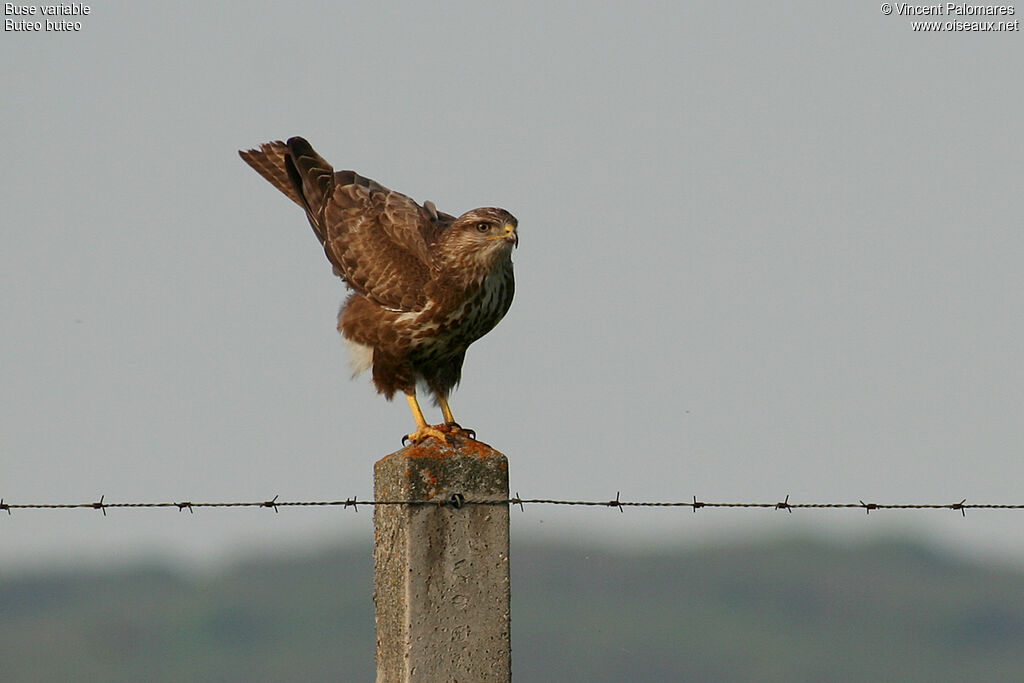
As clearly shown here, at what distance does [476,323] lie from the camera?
9.14 meters

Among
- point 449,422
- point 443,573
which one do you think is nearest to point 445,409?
point 449,422

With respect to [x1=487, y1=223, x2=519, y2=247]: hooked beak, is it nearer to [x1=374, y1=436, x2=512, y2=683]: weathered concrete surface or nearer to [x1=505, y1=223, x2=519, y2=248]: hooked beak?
[x1=505, y1=223, x2=519, y2=248]: hooked beak

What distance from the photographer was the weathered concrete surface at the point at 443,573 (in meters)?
7.18

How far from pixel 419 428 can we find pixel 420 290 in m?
0.87

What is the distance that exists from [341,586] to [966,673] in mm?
57226

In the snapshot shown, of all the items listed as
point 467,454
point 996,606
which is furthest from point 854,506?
point 996,606

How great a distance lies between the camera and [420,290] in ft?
30.2

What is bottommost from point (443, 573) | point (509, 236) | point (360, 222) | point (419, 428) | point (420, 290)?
point (443, 573)

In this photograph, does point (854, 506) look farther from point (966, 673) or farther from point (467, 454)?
point (966, 673)

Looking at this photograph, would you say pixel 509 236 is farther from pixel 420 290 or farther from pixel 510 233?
pixel 420 290

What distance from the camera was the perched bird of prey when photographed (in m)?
9.09

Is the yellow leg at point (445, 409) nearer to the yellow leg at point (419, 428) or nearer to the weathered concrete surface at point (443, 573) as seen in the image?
the yellow leg at point (419, 428)

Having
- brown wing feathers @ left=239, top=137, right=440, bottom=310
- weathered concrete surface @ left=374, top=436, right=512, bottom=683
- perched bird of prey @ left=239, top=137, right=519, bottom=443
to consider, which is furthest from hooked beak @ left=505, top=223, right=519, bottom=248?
weathered concrete surface @ left=374, top=436, right=512, bottom=683

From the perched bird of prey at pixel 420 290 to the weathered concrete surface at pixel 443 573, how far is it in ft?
3.46
